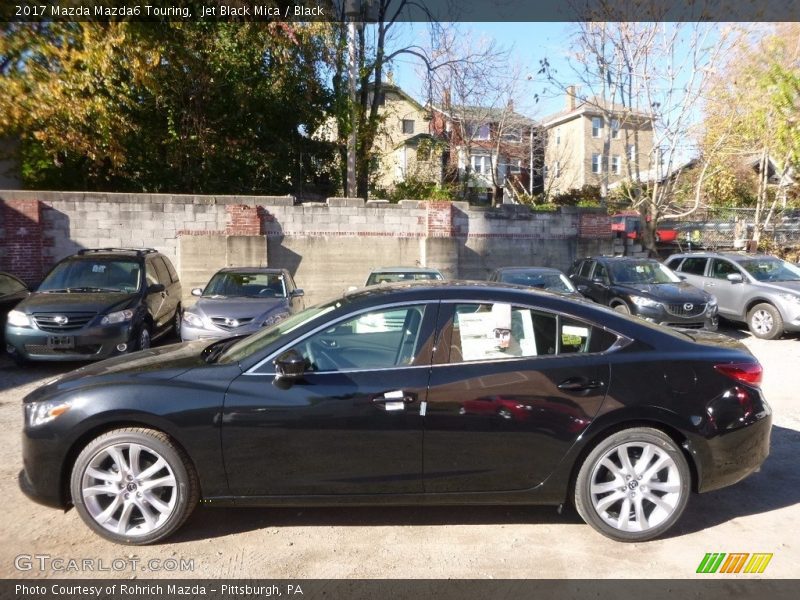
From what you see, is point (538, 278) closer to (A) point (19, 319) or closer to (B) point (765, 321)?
(B) point (765, 321)

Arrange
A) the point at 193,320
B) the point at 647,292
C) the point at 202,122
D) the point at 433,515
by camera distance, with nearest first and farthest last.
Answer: the point at 433,515 < the point at 193,320 < the point at 647,292 < the point at 202,122

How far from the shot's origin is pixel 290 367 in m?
3.53

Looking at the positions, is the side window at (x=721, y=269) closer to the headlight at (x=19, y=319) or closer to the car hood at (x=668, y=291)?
the car hood at (x=668, y=291)

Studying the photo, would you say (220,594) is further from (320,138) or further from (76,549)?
(320,138)

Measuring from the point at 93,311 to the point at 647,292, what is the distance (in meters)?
8.88

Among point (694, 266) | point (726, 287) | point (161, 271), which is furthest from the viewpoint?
point (694, 266)

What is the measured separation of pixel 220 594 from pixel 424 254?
12.5 metres

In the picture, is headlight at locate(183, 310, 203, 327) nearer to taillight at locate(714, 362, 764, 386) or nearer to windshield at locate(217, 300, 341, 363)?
windshield at locate(217, 300, 341, 363)

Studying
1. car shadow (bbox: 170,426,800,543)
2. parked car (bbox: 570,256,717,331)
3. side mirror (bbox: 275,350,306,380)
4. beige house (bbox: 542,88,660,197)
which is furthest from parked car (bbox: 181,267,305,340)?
beige house (bbox: 542,88,660,197)

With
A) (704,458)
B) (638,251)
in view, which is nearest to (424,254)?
(638,251)

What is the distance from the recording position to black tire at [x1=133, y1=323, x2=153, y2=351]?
332 inches

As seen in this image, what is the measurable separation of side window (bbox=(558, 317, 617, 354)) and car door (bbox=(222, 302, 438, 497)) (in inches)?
36.4

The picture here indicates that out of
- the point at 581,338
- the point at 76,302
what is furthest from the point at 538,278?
the point at 76,302

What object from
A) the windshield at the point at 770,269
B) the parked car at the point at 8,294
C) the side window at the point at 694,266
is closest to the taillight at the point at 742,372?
the windshield at the point at 770,269
